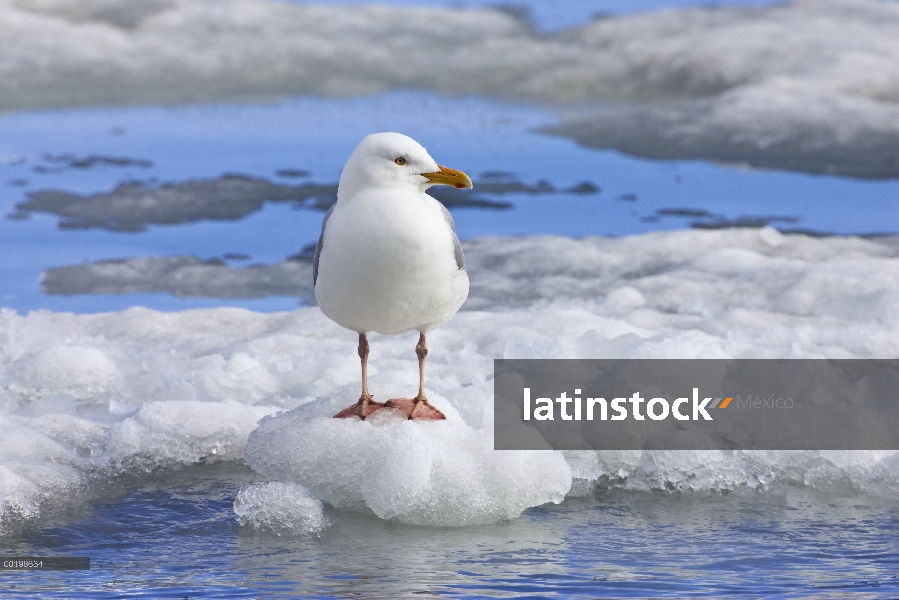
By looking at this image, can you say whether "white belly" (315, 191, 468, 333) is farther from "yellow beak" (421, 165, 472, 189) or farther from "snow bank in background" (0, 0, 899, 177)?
"snow bank in background" (0, 0, 899, 177)

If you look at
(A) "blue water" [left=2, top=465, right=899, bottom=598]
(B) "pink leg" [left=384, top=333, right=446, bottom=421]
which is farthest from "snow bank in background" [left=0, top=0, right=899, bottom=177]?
(B) "pink leg" [left=384, top=333, right=446, bottom=421]

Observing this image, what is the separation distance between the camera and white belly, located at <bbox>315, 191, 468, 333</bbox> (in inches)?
167

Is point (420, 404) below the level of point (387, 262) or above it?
below

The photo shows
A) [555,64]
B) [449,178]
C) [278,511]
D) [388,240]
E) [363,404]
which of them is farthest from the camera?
[555,64]

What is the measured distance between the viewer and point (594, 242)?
10992 mm

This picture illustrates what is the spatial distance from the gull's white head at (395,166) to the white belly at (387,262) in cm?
6

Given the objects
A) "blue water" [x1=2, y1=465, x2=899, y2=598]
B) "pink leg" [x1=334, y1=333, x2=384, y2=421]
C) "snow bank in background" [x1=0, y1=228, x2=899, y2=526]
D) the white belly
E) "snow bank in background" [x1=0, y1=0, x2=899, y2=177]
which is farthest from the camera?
"snow bank in background" [x1=0, y1=0, x2=899, y2=177]

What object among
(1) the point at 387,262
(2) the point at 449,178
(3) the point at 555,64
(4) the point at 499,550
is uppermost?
(3) the point at 555,64

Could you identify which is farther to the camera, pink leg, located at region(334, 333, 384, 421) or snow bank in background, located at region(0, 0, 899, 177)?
snow bank in background, located at region(0, 0, 899, 177)

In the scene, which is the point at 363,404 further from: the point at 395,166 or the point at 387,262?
the point at 395,166

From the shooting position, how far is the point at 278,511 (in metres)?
4.61

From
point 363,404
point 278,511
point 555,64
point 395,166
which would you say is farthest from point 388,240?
point 555,64

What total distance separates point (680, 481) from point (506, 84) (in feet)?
48.1

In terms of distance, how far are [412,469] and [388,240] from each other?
3.38ft
